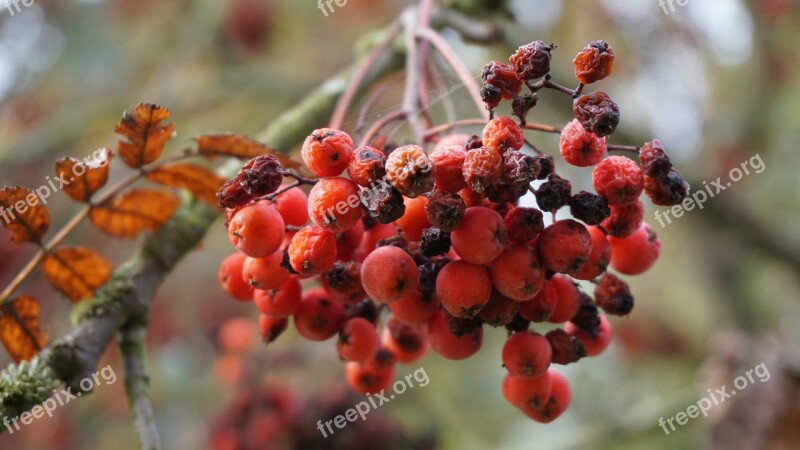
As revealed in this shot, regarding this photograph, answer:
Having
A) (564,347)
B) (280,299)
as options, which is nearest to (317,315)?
(280,299)

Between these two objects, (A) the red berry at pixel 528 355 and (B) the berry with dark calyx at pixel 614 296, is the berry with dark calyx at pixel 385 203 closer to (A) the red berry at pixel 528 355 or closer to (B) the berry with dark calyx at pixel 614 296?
(A) the red berry at pixel 528 355

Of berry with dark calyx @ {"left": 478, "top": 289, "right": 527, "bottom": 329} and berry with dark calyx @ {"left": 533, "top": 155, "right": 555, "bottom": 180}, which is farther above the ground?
berry with dark calyx @ {"left": 533, "top": 155, "right": 555, "bottom": 180}

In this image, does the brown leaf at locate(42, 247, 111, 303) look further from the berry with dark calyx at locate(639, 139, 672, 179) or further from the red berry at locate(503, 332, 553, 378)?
the berry with dark calyx at locate(639, 139, 672, 179)

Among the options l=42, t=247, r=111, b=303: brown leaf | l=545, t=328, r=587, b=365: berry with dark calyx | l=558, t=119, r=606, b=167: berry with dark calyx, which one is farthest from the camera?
l=42, t=247, r=111, b=303: brown leaf

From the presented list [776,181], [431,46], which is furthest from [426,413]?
[776,181]

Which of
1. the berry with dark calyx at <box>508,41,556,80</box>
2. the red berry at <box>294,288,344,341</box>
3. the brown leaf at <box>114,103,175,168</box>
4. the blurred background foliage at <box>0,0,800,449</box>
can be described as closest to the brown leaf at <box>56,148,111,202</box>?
the brown leaf at <box>114,103,175,168</box>

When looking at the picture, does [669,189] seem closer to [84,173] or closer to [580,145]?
[580,145]
